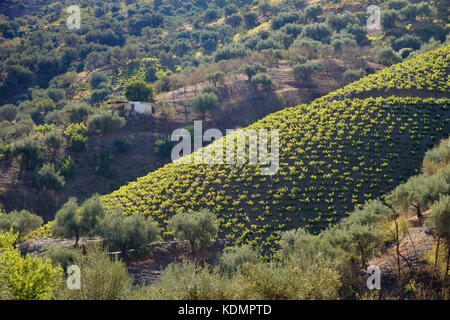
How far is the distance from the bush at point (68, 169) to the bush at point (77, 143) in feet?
7.80

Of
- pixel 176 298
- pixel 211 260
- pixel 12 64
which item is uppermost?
pixel 12 64

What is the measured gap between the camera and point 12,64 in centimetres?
7838

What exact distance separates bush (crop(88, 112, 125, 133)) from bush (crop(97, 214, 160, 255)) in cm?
2315

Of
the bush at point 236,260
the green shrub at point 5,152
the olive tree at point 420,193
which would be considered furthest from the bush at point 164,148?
the olive tree at point 420,193

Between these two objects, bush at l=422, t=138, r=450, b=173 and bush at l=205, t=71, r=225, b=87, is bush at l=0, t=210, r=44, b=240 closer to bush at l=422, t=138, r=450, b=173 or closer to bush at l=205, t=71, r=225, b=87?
bush at l=422, t=138, r=450, b=173

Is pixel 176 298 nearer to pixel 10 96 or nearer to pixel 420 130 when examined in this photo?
pixel 420 130

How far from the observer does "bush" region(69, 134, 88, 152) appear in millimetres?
42719

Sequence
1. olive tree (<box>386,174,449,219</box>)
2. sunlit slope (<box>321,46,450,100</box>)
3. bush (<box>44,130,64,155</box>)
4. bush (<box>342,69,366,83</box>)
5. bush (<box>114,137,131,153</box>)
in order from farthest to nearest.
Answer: bush (<box>342,69,366,83</box>), bush (<box>114,137,131,153</box>), bush (<box>44,130,64,155</box>), sunlit slope (<box>321,46,450,100</box>), olive tree (<box>386,174,449,219</box>)

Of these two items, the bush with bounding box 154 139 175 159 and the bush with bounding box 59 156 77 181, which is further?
the bush with bounding box 154 139 175 159

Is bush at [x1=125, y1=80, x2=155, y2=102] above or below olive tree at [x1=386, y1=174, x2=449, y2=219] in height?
above

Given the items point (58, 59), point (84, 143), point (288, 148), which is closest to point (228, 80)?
point (84, 143)

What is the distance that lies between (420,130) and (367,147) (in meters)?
4.69
